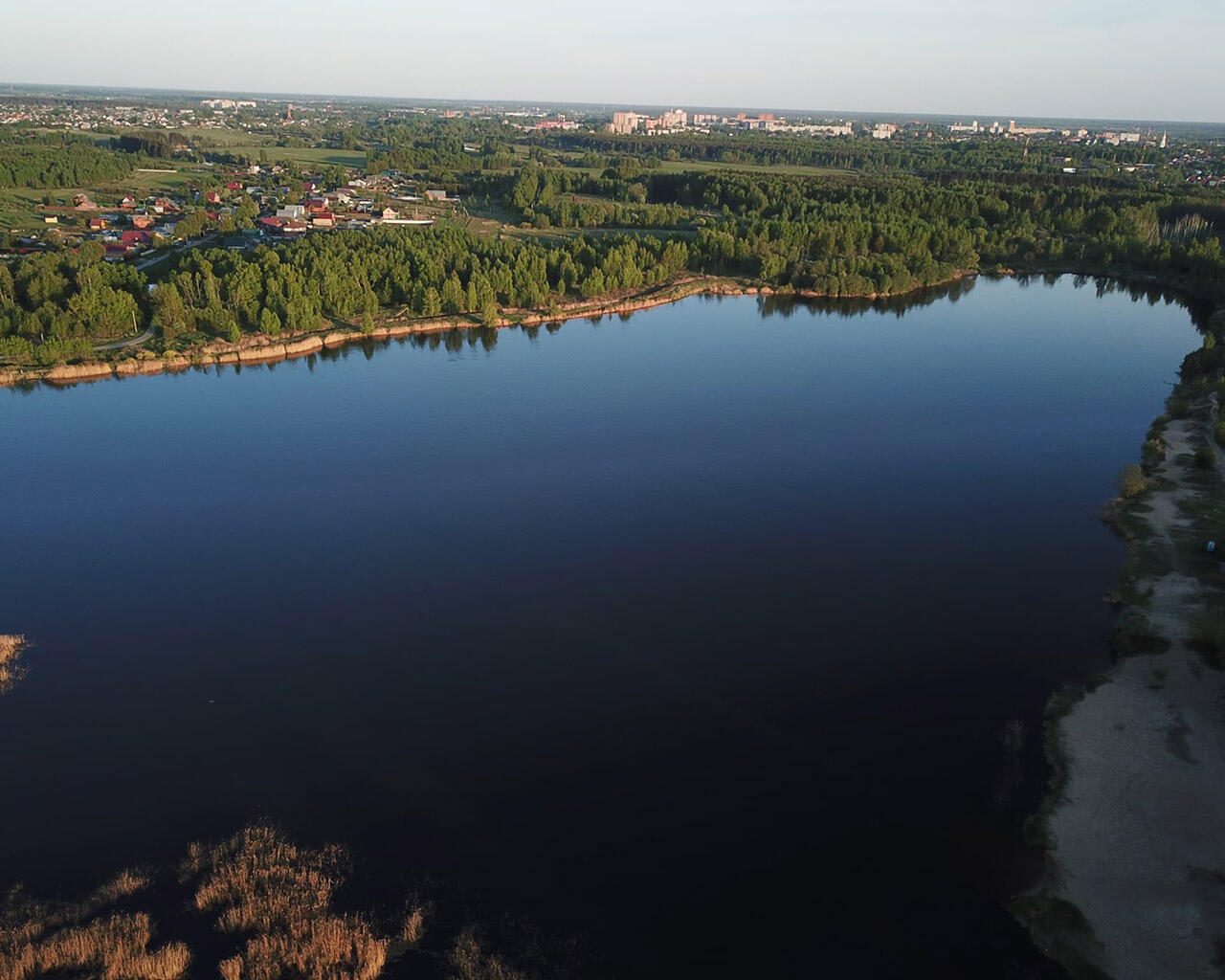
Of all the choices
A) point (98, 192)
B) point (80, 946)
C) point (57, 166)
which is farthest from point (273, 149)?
point (80, 946)

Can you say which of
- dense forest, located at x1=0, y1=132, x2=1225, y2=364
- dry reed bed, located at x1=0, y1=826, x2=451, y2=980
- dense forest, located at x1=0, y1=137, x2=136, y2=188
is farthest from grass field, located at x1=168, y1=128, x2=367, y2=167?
dry reed bed, located at x1=0, y1=826, x2=451, y2=980

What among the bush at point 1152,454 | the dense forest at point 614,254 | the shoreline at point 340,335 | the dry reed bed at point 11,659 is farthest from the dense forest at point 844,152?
the dry reed bed at point 11,659

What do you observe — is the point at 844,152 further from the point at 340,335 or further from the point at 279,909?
the point at 279,909

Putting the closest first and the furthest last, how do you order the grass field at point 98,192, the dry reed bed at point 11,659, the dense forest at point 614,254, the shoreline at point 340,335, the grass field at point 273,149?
the dry reed bed at point 11,659
the shoreline at point 340,335
the dense forest at point 614,254
the grass field at point 98,192
the grass field at point 273,149

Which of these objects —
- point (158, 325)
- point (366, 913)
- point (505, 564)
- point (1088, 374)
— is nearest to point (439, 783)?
point (366, 913)

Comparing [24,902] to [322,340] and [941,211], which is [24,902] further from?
[941,211]

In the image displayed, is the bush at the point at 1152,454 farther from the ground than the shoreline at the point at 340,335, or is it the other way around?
the shoreline at the point at 340,335

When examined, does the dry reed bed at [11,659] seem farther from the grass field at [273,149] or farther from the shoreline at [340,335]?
the grass field at [273,149]
